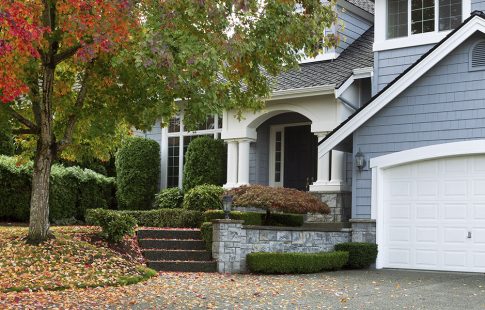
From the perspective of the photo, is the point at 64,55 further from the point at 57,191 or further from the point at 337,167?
the point at 337,167

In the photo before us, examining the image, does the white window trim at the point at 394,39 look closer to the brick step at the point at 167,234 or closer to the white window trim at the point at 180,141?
the white window trim at the point at 180,141

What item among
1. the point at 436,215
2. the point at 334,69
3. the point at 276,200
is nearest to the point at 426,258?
the point at 436,215

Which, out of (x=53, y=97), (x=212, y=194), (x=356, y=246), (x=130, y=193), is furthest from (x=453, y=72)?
(x=130, y=193)

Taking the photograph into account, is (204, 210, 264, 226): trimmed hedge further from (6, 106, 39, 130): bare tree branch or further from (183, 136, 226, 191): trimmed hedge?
(6, 106, 39, 130): bare tree branch

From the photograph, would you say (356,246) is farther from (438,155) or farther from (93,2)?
(93,2)

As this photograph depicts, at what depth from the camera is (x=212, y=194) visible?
1803 centimetres

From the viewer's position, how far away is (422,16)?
16344 millimetres

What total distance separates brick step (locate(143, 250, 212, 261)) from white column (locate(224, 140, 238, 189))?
199 inches

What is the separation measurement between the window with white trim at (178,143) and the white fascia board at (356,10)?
196 inches

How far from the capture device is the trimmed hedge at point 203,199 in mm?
17797

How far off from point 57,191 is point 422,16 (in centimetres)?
1080

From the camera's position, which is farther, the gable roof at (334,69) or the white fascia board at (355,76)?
the gable roof at (334,69)

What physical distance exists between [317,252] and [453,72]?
4803 mm

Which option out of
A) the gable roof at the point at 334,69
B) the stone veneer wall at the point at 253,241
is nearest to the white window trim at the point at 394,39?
the gable roof at the point at 334,69
